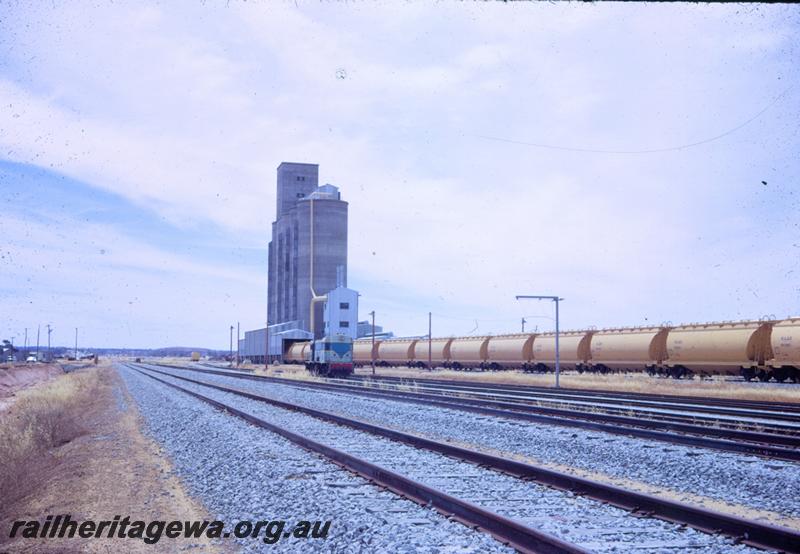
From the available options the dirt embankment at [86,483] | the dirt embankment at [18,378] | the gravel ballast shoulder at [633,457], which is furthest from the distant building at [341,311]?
the gravel ballast shoulder at [633,457]

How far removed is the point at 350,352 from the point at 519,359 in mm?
11861

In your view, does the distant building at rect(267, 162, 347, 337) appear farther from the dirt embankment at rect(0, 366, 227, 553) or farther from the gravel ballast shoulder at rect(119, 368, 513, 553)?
the gravel ballast shoulder at rect(119, 368, 513, 553)

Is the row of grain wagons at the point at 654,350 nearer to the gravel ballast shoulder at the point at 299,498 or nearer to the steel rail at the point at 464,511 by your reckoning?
the gravel ballast shoulder at the point at 299,498

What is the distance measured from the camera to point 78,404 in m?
28.5

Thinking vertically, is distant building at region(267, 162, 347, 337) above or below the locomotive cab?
above

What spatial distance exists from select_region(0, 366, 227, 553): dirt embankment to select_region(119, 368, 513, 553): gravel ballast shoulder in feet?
1.22

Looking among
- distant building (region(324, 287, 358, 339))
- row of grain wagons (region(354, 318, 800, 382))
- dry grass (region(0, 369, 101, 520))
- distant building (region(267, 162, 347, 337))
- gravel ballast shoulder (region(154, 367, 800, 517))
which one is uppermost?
distant building (region(267, 162, 347, 337))

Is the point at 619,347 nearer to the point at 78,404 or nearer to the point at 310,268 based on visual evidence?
the point at 78,404

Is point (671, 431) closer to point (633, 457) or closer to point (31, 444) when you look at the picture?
point (633, 457)

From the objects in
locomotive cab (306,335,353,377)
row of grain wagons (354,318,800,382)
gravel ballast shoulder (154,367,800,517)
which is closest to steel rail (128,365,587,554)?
gravel ballast shoulder (154,367,800,517)

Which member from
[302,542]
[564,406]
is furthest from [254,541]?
[564,406]

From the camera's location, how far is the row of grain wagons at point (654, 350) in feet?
99.2

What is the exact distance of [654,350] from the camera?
120 feet

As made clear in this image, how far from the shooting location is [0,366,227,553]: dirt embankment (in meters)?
7.39
